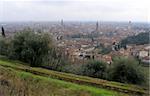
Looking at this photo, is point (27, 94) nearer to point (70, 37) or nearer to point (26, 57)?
point (26, 57)

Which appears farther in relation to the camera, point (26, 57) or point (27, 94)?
point (26, 57)

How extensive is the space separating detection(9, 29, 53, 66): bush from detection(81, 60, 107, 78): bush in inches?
136

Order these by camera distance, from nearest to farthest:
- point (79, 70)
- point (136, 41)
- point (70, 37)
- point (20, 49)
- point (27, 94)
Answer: point (27, 94)
point (79, 70)
point (20, 49)
point (136, 41)
point (70, 37)

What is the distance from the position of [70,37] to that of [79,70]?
54.4m

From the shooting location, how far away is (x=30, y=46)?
64.0 feet

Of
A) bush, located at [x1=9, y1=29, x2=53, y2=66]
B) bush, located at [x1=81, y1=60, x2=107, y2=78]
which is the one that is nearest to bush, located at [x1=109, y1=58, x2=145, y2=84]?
bush, located at [x1=81, y1=60, x2=107, y2=78]

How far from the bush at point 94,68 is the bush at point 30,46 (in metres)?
3.45

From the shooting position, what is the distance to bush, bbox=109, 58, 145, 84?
620 inches

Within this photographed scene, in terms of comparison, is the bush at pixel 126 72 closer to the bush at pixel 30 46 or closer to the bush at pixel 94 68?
the bush at pixel 94 68

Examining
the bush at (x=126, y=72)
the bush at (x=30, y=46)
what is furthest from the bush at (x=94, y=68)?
the bush at (x=30, y=46)

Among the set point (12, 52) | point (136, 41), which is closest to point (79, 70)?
point (12, 52)

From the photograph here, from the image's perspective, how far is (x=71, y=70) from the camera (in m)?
18.5

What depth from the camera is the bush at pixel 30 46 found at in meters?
19.4

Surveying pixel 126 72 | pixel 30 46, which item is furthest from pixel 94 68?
pixel 30 46
